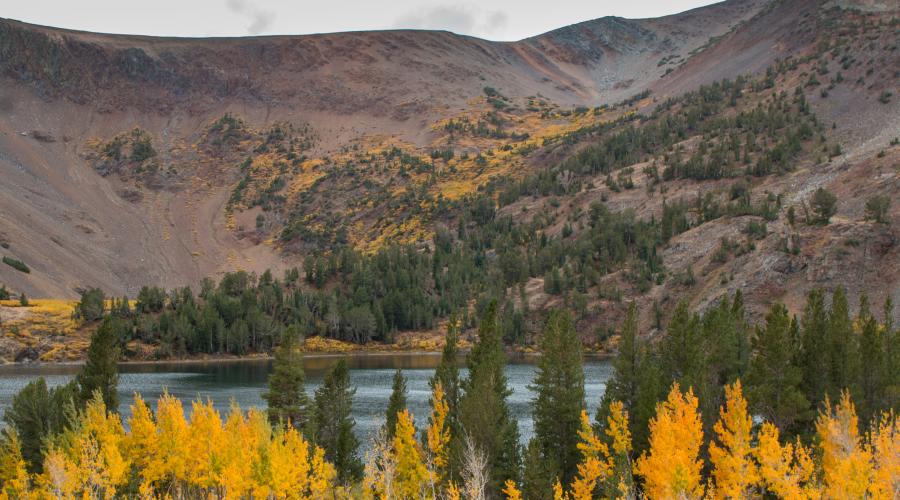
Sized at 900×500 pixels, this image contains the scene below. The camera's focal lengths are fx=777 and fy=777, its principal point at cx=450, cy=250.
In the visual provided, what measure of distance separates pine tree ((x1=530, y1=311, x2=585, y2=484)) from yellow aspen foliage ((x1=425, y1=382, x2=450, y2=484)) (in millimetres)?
5595

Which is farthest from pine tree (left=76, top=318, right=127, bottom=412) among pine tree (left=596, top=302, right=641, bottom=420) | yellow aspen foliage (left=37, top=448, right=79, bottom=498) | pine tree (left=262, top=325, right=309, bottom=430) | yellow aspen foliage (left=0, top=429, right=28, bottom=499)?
pine tree (left=596, top=302, right=641, bottom=420)

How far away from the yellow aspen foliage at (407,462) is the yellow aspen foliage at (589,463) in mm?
8421

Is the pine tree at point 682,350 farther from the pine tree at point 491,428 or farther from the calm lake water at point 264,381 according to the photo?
the calm lake water at point 264,381

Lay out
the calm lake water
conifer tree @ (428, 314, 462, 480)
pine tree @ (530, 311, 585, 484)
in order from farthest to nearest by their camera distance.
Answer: the calm lake water
conifer tree @ (428, 314, 462, 480)
pine tree @ (530, 311, 585, 484)

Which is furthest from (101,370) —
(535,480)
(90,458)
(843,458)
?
(843,458)

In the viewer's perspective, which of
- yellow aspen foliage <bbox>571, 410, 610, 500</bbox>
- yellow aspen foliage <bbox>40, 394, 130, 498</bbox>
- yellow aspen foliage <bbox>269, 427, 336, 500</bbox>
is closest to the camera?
yellow aspen foliage <bbox>269, 427, 336, 500</bbox>

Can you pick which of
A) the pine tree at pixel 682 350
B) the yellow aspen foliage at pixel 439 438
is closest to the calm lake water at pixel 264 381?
the yellow aspen foliage at pixel 439 438

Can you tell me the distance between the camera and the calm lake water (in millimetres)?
74125

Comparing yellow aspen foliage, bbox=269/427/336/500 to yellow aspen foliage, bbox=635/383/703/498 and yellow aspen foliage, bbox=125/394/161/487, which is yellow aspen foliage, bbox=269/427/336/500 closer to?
yellow aspen foliage, bbox=125/394/161/487

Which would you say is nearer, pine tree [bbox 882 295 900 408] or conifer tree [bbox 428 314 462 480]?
conifer tree [bbox 428 314 462 480]

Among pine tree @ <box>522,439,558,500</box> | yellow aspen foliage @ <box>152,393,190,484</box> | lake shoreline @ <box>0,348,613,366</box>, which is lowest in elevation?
lake shoreline @ <box>0,348,613,366</box>

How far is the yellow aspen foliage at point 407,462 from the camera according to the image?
42656 mm

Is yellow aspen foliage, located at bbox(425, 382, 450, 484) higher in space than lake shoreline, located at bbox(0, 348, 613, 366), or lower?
higher

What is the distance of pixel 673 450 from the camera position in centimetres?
3697
